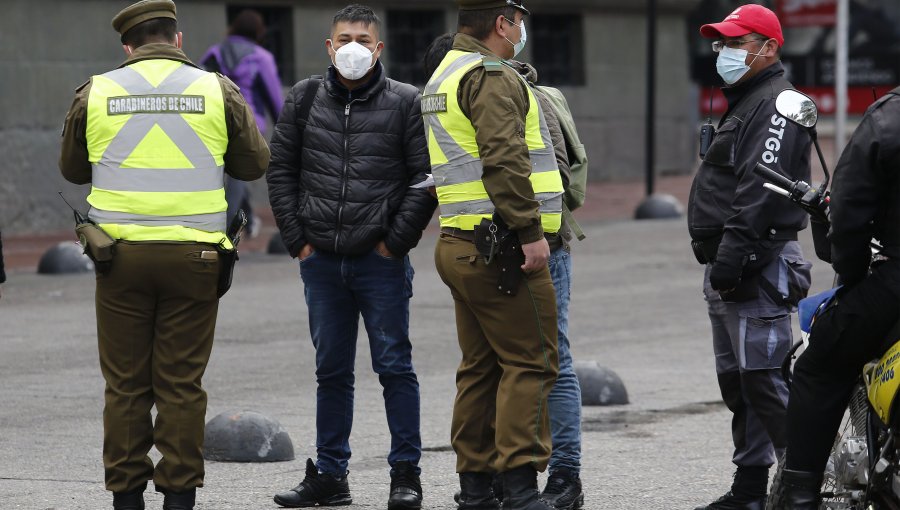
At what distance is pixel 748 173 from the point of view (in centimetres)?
603

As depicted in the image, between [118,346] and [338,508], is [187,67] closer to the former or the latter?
[118,346]

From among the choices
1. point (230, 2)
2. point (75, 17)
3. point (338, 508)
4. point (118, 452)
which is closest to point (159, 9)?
point (118, 452)

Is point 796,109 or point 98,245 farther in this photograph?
point 796,109

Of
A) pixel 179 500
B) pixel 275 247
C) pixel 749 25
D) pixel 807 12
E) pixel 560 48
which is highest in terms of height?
pixel 807 12

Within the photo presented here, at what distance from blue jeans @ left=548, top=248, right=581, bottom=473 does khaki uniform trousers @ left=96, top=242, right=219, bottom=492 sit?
1.38m

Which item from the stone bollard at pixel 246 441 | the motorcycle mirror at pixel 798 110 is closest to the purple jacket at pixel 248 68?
the stone bollard at pixel 246 441

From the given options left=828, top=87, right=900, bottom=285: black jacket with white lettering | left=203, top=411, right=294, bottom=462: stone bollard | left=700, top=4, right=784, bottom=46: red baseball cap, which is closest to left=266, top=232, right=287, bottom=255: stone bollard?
left=203, top=411, right=294, bottom=462: stone bollard

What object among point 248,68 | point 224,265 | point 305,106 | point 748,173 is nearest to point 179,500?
point 224,265

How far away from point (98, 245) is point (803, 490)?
100.0 inches

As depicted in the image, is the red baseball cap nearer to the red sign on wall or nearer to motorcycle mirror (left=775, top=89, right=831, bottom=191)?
motorcycle mirror (left=775, top=89, right=831, bottom=191)

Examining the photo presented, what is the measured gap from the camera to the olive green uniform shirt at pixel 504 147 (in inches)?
229

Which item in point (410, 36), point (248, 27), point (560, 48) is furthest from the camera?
point (560, 48)

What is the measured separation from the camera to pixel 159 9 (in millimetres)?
6047

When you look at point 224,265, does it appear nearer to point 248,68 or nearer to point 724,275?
point 724,275
